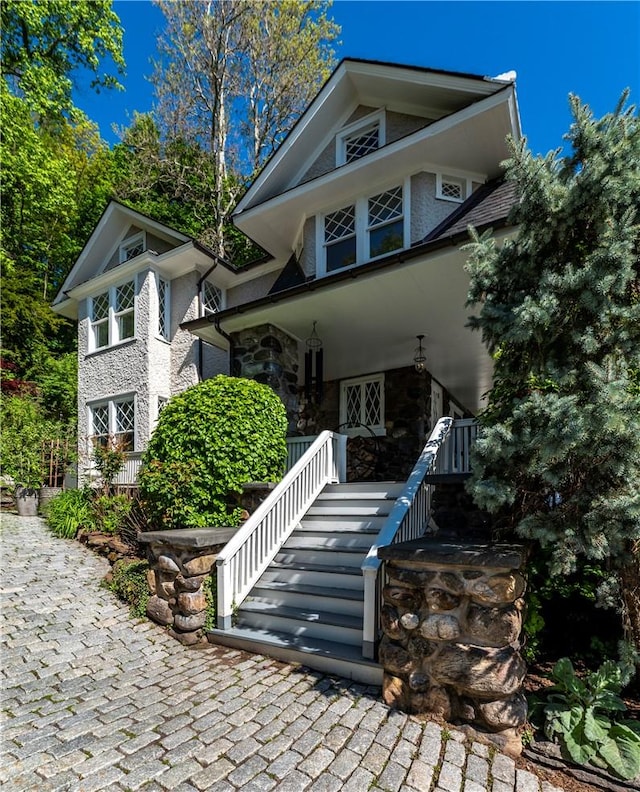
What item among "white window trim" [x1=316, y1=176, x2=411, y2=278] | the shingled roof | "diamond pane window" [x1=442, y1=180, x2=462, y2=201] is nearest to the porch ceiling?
"white window trim" [x1=316, y1=176, x2=411, y2=278]

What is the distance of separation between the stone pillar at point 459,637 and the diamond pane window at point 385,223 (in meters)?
5.50

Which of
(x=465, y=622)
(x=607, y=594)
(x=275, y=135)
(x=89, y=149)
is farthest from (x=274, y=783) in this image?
(x=89, y=149)

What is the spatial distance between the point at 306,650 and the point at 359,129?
861 centimetres

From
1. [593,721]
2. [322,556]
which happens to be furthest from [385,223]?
[593,721]

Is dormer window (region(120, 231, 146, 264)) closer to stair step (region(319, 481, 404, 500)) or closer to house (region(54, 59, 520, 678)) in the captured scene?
house (region(54, 59, 520, 678))

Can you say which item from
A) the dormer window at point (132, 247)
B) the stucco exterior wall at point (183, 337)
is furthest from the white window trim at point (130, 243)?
the stucco exterior wall at point (183, 337)

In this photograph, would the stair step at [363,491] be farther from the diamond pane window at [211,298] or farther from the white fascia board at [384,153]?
the diamond pane window at [211,298]

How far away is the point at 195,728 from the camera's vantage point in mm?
2531

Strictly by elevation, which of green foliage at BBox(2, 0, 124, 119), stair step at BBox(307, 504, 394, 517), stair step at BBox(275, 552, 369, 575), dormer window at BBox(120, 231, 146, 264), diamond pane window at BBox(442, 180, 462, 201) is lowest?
stair step at BBox(275, 552, 369, 575)

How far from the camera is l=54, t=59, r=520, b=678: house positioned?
457cm

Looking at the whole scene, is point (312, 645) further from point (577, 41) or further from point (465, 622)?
point (577, 41)

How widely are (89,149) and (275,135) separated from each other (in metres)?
8.33

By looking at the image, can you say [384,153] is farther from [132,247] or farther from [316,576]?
[132,247]

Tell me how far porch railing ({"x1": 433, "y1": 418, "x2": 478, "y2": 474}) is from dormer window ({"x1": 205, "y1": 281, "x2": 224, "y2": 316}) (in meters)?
6.81
